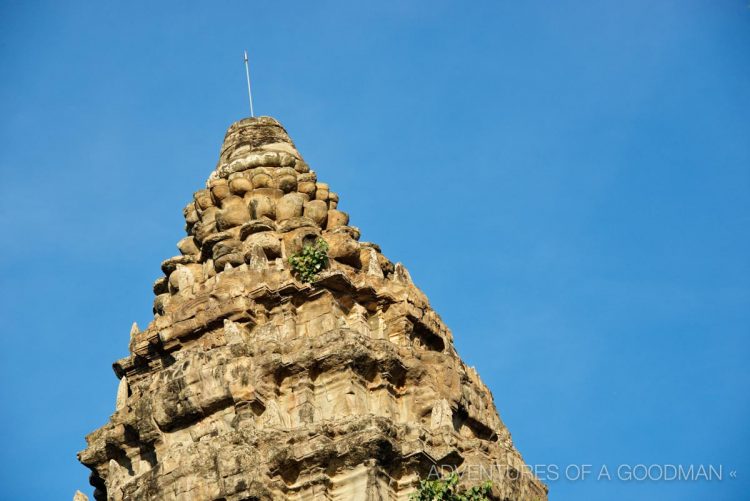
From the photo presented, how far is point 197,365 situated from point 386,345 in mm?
4554

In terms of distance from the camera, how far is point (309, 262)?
4803 cm

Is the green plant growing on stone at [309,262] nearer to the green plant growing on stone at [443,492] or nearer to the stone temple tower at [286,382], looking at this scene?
the stone temple tower at [286,382]

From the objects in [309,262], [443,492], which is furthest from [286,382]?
[443,492]

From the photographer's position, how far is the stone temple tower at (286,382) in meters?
43.4

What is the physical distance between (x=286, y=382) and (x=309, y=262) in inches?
150

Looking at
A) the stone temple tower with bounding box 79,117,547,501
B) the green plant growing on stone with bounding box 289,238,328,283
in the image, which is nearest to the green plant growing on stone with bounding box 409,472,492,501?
the stone temple tower with bounding box 79,117,547,501

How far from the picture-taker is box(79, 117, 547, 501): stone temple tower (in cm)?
4338

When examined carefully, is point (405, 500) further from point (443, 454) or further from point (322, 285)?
point (322, 285)

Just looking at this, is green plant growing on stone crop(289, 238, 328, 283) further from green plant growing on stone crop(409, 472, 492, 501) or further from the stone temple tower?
green plant growing on stone crop(409, 472, 492, 501)

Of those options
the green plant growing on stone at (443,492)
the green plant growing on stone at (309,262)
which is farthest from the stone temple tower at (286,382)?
the green plant growing on stone at (443,492)

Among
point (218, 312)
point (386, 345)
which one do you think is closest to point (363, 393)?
point (386, 345)

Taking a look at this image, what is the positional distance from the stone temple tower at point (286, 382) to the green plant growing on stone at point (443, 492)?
1.52ft

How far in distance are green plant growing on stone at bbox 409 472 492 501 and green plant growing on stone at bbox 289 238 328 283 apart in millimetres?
6733

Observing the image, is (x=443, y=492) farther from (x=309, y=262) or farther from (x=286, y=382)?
(x=309, y=262)
